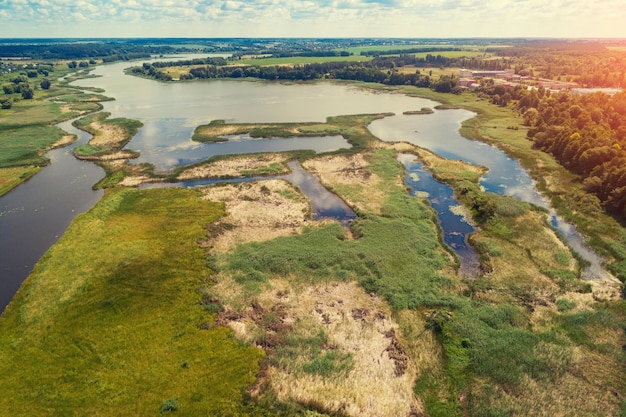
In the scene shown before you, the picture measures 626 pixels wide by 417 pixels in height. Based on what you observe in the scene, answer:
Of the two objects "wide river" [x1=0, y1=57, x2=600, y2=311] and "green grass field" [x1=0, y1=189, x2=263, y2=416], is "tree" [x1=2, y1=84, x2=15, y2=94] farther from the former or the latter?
"green grass field" [x1=0, y1=189, x2=263, y2=416]

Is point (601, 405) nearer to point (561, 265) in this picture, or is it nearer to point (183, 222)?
point (561, 265)

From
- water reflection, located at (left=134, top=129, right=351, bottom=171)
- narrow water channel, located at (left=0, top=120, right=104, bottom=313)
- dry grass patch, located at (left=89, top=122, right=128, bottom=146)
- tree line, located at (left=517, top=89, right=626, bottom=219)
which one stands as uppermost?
tree line, located at (left=517, top=89, right=626, bottom=219)

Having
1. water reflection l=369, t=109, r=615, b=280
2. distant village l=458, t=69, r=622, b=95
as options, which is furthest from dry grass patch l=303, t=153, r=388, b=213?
distant village l=458, t=69, r=622, b=95

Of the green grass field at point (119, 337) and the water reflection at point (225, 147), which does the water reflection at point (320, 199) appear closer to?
the water reflection at point (225, 147)

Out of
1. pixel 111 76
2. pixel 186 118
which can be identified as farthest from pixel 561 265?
pixel 111 76

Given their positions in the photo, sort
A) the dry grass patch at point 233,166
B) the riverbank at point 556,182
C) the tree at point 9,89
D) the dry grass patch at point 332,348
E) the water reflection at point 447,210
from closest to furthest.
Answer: the dry grass patch at point 332,348 < the water reflection at point 447,210 < the riverbank at point 556,182 < the dry grass patch at point 233,166 < the tree at point 9,89

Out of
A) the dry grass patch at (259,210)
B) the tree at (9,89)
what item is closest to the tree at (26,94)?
the tree at (9,89)
